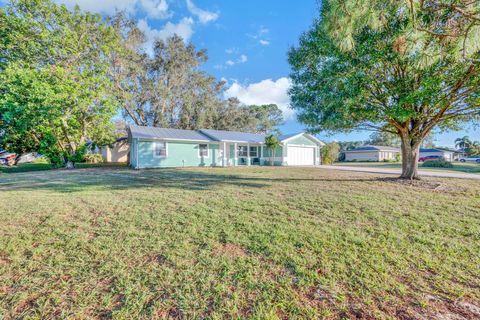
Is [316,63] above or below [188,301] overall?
above

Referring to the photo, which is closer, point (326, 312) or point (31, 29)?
point (326, 312)

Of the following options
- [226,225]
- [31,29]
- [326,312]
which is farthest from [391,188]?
[31,29]

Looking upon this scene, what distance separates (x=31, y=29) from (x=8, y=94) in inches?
241

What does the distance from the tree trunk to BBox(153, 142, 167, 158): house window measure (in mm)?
15316

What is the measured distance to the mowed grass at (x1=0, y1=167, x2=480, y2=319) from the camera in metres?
2.18

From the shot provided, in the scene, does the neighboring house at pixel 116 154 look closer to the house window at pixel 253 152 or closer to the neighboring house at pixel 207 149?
the neighboring house at pixel 207 149

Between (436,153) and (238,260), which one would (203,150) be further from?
(436,153)

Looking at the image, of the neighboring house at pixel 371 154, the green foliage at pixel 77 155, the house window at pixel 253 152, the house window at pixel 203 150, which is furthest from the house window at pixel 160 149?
the neighboring house at pixel 371 154

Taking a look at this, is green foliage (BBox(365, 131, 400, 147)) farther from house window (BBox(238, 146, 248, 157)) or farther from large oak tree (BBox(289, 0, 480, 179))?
large oak tree (BBox(289, 0, 480, 179))

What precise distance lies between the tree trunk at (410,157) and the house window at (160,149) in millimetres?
15316

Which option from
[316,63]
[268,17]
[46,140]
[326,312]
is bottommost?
[326,312]

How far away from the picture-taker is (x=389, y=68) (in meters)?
7.99

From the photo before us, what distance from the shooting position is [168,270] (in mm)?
2758

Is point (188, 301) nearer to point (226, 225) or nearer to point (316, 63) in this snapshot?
point (226, 225)
